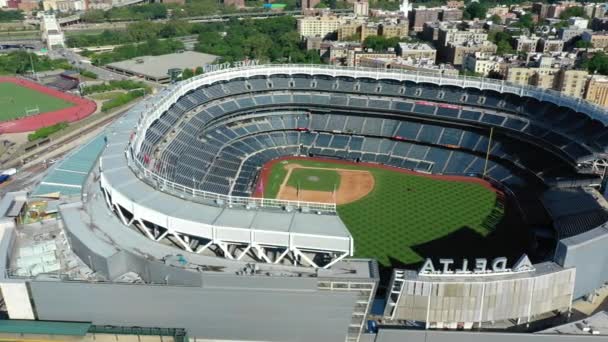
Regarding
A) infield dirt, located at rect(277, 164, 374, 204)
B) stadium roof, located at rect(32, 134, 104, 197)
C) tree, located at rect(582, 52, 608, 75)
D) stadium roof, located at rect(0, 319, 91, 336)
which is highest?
stadium roof, located at rect(32, 134, 104, 197)

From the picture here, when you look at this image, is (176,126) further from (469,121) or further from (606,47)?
(606,47)

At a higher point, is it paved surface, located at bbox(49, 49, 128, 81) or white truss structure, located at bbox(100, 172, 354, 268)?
white truss structure, located at bbox(100, 172, 354, 268)

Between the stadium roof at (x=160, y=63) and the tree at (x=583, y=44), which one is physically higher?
the tree at (x=583, y=44)

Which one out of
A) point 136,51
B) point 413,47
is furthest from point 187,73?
point 413,47

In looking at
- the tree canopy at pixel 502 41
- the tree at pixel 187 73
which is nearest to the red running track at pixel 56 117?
the tree at pixel 187 73

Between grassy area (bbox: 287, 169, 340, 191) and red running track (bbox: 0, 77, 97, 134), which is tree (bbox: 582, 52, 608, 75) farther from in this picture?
red running track (bbox: 0, 77, 97, 134)

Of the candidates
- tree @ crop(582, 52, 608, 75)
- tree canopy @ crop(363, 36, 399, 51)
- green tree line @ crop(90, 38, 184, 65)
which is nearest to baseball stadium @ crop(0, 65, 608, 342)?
tree @ crop(582, 52, 608, 75)

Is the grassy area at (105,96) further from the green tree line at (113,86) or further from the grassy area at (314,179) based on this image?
the grassy area at (314,179)
